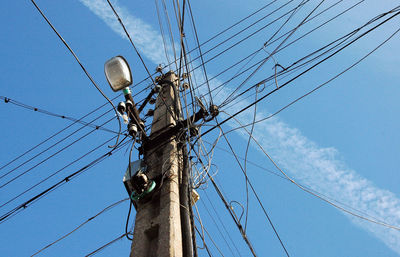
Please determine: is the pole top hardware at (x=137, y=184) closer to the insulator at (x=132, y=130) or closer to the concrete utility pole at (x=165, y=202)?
the concrete utility pole at (x=165, y=202)

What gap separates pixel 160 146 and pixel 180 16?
1699 mm

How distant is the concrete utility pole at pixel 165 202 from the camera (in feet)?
10.4

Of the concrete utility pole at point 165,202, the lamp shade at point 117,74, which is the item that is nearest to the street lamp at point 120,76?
the lamp shade at point 117,74

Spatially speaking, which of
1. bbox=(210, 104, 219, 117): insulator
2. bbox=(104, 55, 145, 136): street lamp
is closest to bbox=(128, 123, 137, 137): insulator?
bbox=(104, 55, 145, 136): street lamp

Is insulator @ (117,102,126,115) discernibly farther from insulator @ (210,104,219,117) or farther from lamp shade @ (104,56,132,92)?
insulator @ (210,104,219,117)

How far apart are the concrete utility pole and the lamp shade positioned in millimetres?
904

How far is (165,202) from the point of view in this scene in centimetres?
358

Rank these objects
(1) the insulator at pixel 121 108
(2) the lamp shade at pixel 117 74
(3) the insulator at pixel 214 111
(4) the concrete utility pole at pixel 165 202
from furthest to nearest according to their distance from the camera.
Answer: (3) the insulator at pixel 214 111 < (2) the lamp shade at pixel 117 74 < (1) the insulator at pixel 121 108 < (4) the concrete utility pole at pixel 165 202

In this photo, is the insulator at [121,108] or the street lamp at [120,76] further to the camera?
the street lamp at [120,76]

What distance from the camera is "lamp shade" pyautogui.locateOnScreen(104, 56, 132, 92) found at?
162 inches

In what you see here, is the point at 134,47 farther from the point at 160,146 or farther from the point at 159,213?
the point at 159,213

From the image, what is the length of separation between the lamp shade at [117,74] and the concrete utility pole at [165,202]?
35.6 inches

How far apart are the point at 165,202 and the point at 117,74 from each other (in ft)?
5.41

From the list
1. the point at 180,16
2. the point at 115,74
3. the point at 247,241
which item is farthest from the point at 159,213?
the point at 180,16
